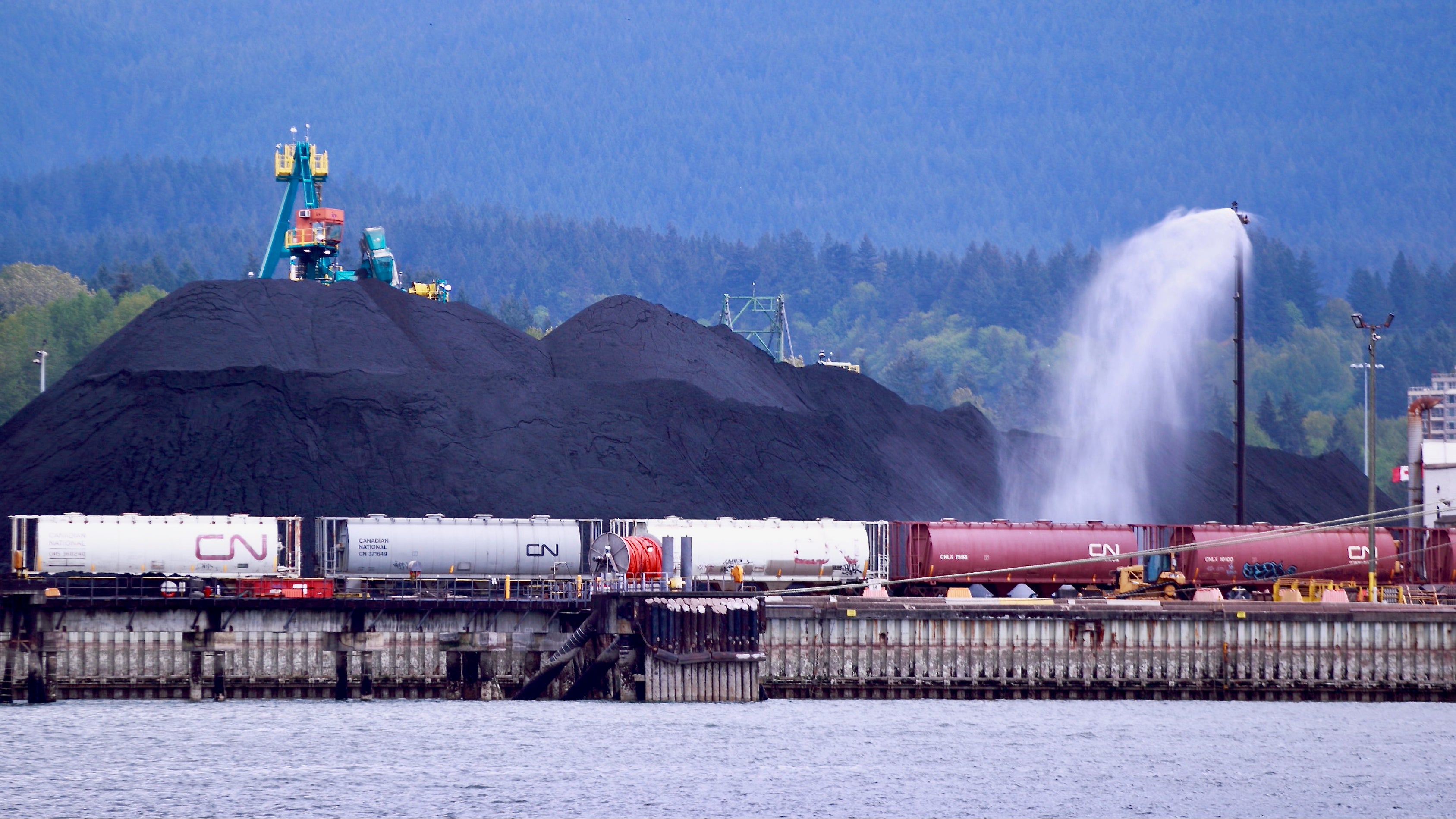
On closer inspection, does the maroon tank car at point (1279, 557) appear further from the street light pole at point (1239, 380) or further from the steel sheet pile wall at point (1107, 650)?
the steel sheet pile wall at point (1107, 650)

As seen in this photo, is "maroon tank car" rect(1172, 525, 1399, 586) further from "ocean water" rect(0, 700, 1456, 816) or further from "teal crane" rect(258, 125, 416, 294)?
"teal crane" rect(258, 125, 416, 294)

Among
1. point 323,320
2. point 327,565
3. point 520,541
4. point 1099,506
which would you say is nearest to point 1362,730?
point 520,541

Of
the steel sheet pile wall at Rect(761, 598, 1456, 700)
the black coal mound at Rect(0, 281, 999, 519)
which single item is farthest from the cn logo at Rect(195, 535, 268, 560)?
the steel sheet pile wall at Rect(761, 598, 1456, 700)

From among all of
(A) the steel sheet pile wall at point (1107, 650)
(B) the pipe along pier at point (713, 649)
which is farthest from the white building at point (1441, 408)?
(B) the pipe along pier at point (713, 649)

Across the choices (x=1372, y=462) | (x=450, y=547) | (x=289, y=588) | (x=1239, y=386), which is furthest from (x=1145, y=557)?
(x=289, y=588)

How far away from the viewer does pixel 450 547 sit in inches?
2414

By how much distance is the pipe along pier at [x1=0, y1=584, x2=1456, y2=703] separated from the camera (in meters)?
54.5

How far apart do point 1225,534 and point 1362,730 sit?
1258 centimetres

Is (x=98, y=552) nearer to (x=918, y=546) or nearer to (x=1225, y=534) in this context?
(x=918, y=546)

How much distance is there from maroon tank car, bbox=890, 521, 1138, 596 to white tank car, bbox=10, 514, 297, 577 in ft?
75.7

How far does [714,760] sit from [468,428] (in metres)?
40.4

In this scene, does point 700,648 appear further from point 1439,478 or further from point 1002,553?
point 1439,478

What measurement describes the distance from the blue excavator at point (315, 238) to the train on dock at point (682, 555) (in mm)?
39087

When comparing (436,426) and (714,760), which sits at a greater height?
(436,426)
